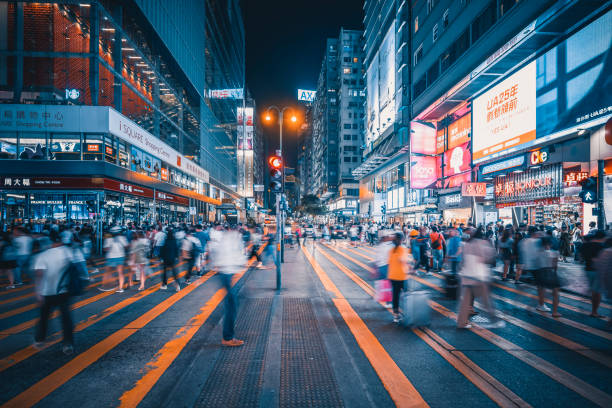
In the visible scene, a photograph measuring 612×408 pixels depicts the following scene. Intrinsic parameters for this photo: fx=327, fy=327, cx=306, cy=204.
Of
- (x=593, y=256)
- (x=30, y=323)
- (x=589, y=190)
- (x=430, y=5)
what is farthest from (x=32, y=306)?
(x=430, y=5)

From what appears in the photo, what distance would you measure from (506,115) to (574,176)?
260 inches

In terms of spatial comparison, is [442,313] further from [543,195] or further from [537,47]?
[537,47]

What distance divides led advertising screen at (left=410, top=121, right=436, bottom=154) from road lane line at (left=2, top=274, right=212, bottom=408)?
31147 millimetres

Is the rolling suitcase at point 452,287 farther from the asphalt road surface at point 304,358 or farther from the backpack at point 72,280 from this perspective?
the backpack at point 72,280

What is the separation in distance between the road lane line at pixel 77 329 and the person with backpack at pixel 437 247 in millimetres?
10439

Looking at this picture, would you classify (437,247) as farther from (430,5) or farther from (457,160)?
(430,5)

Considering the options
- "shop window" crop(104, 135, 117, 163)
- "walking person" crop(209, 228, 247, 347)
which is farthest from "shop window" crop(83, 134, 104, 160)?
"walking person" crop(209, 228, 247, 347)

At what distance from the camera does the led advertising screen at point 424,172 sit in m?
33.2

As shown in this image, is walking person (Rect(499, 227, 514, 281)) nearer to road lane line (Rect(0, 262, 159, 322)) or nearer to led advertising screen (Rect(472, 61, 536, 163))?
led advertising screen (Rect(472, 61, 536, 163))

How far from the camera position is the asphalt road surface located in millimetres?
3783

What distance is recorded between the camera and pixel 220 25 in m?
59.2

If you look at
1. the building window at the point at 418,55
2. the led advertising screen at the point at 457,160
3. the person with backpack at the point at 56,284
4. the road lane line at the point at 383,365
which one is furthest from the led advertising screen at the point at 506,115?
the person with backpack at the point at 56,284

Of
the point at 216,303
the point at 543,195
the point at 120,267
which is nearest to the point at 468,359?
the point at 216,303

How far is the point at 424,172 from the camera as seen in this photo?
110 ft
